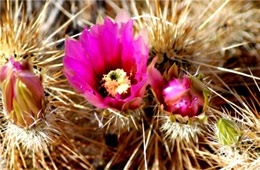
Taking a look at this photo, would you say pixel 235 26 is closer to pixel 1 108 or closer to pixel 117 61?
pixel 117 61

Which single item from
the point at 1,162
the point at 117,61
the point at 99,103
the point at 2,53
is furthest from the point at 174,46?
the point at 1,162

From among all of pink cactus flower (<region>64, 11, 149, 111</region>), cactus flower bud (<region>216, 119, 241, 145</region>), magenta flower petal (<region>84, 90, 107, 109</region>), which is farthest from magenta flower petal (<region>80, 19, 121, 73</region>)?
cactus flower bud (<region>216, 119, 241, 145</region>)

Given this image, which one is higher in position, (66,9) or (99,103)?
(66,9)

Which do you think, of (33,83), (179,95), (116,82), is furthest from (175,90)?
(33,83)

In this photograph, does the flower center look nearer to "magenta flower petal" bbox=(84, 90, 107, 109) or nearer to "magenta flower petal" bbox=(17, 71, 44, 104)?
"magenta flower petal" bbox=(84, 90, 107, 109)

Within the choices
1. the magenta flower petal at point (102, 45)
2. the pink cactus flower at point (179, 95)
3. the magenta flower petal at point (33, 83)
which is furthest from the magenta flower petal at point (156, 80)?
the magenta flower petal at point (33, 83)

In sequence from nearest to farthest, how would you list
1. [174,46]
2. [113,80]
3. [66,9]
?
[113,80] → [174,46] → [66,9]

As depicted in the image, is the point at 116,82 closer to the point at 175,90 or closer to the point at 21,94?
the point at 175,90

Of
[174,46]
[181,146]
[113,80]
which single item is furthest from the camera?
[181,146]
